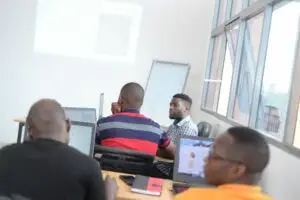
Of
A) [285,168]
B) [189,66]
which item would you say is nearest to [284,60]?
[285,168]

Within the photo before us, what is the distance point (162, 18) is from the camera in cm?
747

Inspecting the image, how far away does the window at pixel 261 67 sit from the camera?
11.5ft

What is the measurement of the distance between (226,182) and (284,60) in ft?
8.05

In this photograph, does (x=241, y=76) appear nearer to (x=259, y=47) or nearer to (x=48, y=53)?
(x=259, y=47)

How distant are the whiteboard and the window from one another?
104cm

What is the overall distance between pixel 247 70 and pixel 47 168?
11.3 ft

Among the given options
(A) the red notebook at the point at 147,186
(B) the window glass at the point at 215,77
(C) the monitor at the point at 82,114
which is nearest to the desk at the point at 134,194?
(A) the red notebook at the point at 147,186

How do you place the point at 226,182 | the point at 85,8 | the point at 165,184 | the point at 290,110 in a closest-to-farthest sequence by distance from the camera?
the point at 226,182 < the point at 165,184 < the point at 290,110 < the point at 85,8

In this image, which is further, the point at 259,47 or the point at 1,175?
the point at 259,47

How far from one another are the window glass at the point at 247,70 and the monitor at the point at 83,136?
6.81 ft

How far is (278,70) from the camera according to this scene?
385 centimetres

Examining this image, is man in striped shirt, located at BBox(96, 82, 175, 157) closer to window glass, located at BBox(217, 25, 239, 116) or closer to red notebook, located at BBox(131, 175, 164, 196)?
red notebook, located at BBox(131, 175, 164, 196)

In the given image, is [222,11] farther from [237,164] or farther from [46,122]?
[237,164]

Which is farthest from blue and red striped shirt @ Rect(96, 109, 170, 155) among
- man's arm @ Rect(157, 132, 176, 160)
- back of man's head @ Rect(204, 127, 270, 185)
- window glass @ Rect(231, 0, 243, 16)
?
window glass @ Rect(231, 0, 243, 16)
